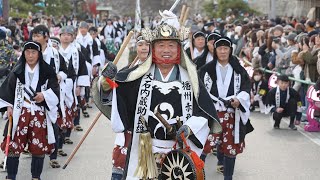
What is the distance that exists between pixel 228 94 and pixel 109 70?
9.09ft

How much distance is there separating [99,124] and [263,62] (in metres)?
4.61

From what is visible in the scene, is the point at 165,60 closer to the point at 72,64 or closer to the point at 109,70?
the point at 109,70

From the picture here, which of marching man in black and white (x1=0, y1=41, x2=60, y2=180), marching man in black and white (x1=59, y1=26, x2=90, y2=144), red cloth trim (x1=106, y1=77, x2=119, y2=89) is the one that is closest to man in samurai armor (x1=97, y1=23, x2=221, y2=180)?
red cloth trim (x1=106, y1=77, x2=119, y2=89)

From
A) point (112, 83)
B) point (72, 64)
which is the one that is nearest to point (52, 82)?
point (112, 83)

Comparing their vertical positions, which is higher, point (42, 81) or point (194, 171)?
point (42, 81)

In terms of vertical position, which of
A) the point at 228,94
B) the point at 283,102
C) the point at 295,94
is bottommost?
the point at 283,102

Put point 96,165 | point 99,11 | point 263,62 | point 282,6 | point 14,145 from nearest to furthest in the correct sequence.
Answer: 1. point 14,145
2. point 96,165
3. point 263,62
4. point 282,6
5. point 99,11

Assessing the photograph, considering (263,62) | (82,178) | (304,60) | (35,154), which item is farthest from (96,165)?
(263,62)

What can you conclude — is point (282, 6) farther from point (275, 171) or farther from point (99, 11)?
point (275, 171)

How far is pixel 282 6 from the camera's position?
59.0 m

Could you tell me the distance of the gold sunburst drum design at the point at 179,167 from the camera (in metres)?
6.11

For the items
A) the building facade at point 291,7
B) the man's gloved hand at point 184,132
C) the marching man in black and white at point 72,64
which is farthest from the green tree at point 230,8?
the man's gloved hand at point 184,132

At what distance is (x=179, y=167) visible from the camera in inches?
243

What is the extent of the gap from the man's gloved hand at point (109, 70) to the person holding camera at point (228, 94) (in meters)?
2.59
